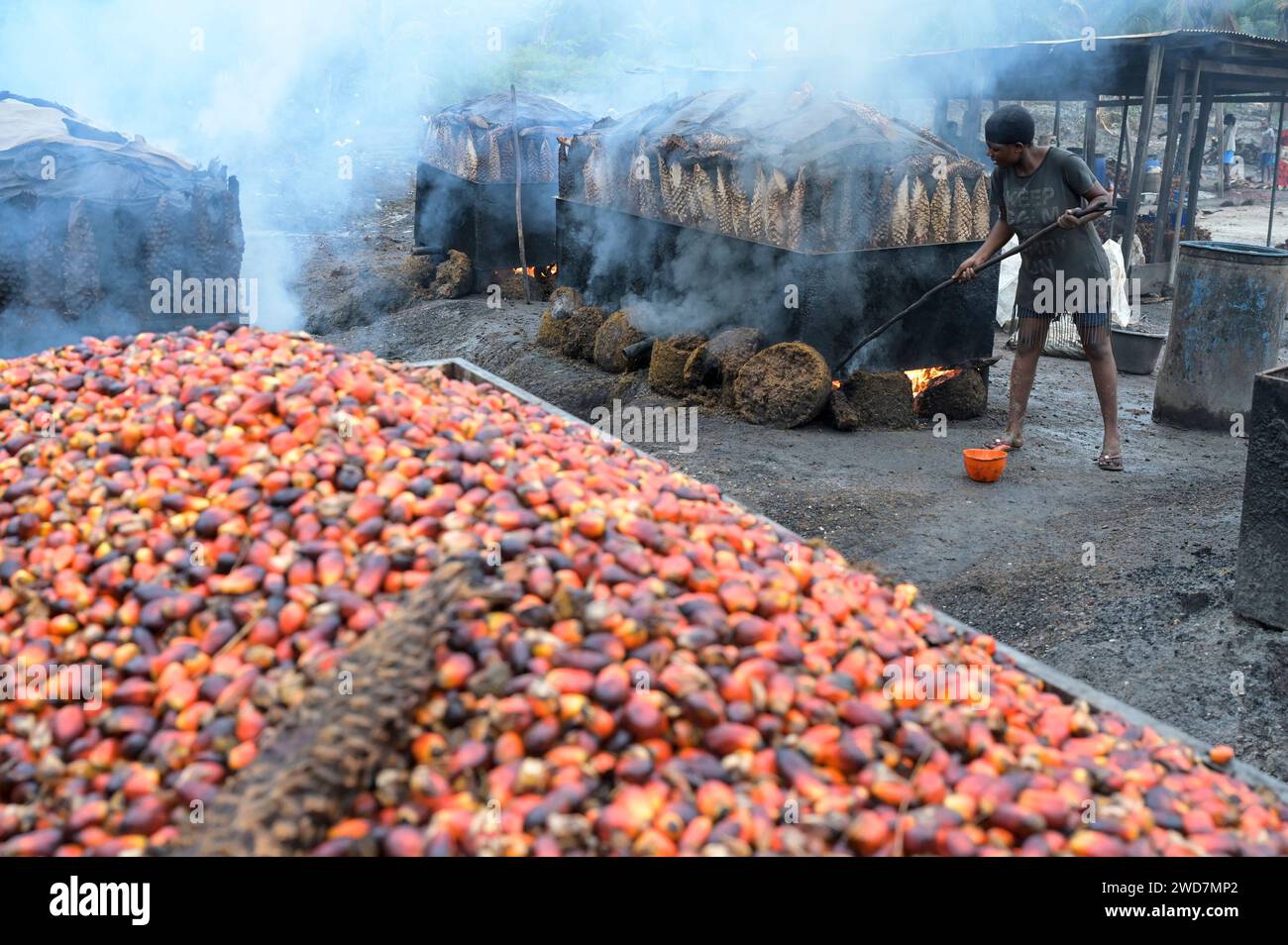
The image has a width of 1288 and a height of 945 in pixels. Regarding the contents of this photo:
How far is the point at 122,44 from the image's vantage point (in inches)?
597

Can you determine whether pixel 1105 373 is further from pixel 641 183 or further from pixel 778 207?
pixel 641 183

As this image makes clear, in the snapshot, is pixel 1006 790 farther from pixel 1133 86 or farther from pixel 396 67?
pixel 396 67

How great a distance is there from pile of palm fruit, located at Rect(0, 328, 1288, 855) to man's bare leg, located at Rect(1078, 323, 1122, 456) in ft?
13.8

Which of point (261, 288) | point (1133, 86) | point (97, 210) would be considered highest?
point (1133, 86)

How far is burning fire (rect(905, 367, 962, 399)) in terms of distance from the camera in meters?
7.55

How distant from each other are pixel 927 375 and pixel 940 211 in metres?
1.18

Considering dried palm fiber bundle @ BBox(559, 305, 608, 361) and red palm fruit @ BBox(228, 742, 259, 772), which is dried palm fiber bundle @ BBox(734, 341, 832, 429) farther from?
red palm fruit @ BBox(228, 742, 259, 772)

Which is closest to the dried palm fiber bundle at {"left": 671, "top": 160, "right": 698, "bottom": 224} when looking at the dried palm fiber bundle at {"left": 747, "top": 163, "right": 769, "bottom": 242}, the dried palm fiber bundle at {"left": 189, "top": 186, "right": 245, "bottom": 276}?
the dried palm fiber bundle at {"left": 747, "top": 163, "right": 769, "bottom": 242}

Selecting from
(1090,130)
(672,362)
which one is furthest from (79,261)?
(1090,130)

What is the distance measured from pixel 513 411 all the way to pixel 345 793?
5.66 ft

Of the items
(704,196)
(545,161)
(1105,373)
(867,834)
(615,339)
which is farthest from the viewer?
(545,161)

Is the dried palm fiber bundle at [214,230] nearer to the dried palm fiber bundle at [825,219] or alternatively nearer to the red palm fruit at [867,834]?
the dried palm fiber bundle at [825,219]

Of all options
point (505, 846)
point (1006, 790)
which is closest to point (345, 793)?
point (505, 846)

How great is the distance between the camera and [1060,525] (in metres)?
5.46
